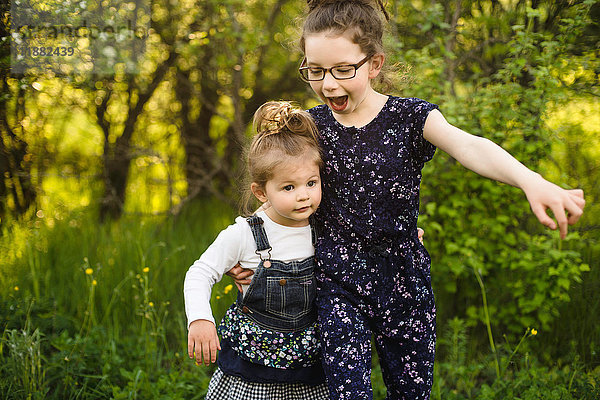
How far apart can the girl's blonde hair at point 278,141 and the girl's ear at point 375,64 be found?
10.5 inches

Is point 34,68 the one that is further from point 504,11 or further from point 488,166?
point 504,11

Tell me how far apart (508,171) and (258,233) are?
0.86 m

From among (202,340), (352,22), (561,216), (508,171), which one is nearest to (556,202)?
(561,216)

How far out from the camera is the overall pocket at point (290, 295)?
194 centimetres

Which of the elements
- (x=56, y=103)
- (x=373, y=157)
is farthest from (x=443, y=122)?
(x=56, y=103)

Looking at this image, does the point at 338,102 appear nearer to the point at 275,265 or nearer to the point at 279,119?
the point at 279,119

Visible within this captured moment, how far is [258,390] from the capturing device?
201 centimetres

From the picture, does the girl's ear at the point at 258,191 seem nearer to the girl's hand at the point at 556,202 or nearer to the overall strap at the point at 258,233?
the overall strap at the point at 258,233

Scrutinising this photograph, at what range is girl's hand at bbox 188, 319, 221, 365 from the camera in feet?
5.87

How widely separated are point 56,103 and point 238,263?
277 centimetres

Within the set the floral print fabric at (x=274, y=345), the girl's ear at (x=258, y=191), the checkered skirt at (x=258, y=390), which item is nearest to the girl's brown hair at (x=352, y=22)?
the girl's ear at (x=258, y=191)

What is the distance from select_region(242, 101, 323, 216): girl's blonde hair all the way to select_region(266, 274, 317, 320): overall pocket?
1.15 ft

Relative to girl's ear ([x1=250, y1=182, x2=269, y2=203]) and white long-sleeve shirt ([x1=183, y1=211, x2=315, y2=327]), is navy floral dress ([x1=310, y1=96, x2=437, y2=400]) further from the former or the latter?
girl's ear ([x1=250, y1=182, x2=269, y2=203])

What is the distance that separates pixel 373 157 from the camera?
1.91 metres
